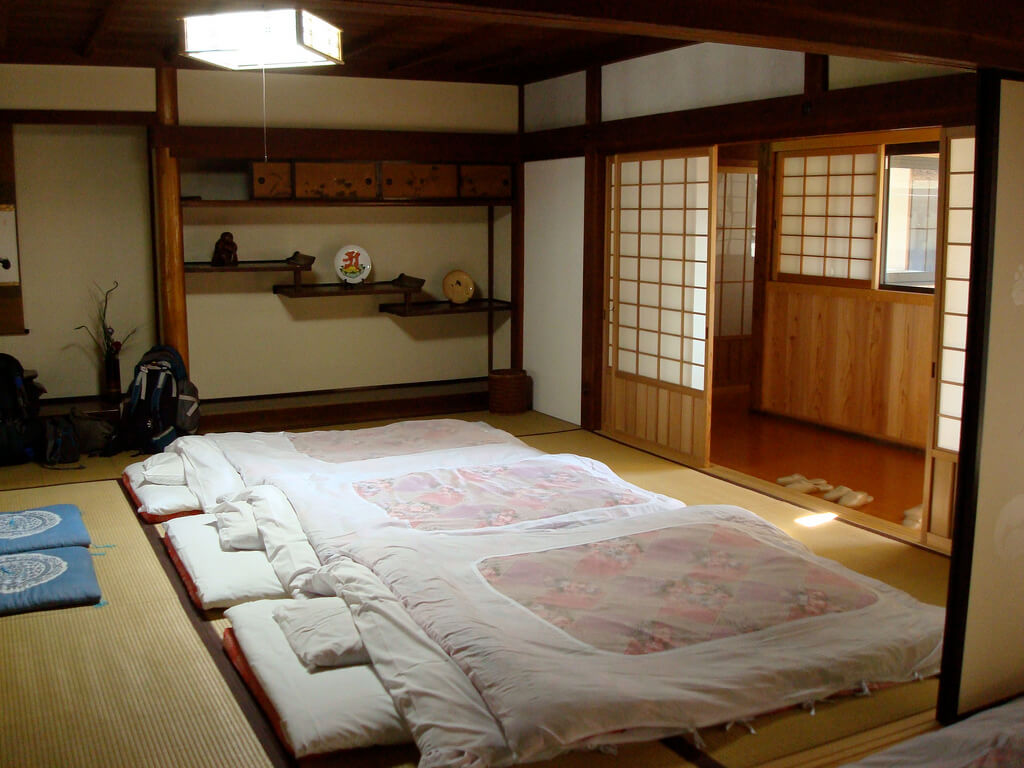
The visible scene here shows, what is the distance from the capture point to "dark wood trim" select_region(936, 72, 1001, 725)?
8.93 ft

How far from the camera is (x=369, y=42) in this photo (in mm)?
6117

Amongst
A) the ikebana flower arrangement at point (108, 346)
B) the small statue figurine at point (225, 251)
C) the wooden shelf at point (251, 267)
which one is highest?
the small statue figurine at point (225, 251)

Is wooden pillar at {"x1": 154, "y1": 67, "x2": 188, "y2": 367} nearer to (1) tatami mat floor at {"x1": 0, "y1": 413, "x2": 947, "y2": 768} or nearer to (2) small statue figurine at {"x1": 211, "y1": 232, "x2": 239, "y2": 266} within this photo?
(2) small statue figurine at {"x1": 211, "y1": 232, "x2": 239, "y2": 266}

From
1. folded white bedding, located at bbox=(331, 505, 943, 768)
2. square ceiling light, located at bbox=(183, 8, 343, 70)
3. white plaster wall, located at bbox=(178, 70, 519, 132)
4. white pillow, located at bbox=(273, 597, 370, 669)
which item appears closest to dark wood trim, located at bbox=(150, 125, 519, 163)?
white plaster wall, located at bbox=(178, 70, 519, 132)

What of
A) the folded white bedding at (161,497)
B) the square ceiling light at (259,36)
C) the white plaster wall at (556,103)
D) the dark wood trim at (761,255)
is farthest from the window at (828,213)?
the folded white bedding at (161,497)

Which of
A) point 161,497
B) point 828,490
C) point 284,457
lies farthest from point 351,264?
point 828,490

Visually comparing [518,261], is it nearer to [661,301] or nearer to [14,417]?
[661,301]

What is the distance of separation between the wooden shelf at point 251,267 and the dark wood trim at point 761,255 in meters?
3.34

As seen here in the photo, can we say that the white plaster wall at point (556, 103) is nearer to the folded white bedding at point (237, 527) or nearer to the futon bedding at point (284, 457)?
the futon bedding at point (284, 457)

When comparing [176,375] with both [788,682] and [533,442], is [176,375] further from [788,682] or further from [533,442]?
[788,682]

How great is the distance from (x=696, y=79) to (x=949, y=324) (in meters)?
2.15

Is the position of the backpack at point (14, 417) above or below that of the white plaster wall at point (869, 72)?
below

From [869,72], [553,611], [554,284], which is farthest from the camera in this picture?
[554,284]

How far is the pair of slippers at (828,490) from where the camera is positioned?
5.27 m
